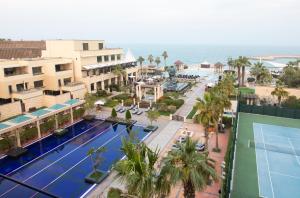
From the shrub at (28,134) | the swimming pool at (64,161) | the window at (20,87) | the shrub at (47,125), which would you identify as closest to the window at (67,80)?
the window at (20,87)

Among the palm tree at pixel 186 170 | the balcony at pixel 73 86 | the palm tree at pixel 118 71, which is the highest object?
the palm tree at pixel 118 71

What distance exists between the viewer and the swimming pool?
21.9 metres

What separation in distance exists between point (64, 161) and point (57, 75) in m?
24.7

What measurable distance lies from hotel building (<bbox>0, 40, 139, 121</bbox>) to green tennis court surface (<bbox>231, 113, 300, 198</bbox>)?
3110 cm

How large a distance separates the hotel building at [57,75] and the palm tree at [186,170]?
102ft

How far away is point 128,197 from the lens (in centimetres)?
1335

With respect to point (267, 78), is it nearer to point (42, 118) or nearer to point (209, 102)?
point (209, 102)

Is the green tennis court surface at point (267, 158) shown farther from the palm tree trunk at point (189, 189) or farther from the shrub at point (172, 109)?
the shrub at point (172, 109)

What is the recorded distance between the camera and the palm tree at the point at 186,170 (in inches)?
533

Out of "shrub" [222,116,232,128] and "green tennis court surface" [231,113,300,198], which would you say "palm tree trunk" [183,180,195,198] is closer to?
"green tennis court surface" [231,113,300,198]

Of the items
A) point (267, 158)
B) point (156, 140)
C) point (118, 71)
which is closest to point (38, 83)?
point (118, 71)

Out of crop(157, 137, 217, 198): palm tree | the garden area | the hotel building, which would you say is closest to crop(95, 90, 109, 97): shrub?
the hotel building

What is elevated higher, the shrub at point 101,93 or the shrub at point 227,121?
the shrub at point 101,93

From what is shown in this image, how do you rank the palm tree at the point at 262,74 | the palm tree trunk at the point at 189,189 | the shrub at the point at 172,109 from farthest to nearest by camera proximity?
1. the palm tree at the point at 262,74
2. the shrub at the point at 172,109
3. the palm tree trunk at the point at 189,189
